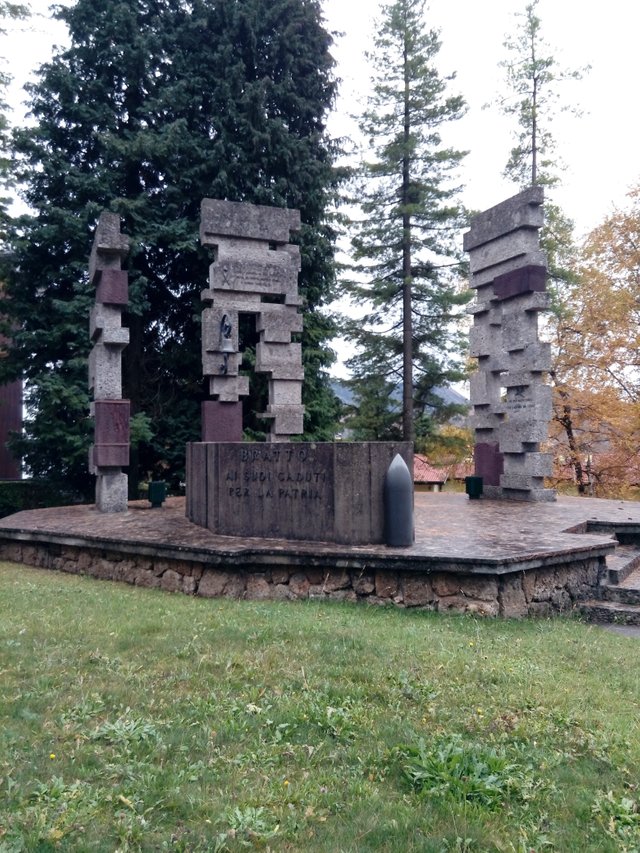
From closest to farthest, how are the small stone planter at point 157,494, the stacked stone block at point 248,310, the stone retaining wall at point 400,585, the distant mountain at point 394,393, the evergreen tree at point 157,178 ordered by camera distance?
the stone retaining wall at point 400,585 < the small stone planter at point 157,494 < the stacked stone block at point 248,310 < the evergreen tree at point 157,178 < the distant mountain at point 394,393

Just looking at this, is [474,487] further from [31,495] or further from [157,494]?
[31,495]

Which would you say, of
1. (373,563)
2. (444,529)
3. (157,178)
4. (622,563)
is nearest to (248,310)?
(444,529)

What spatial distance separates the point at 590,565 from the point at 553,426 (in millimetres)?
12714

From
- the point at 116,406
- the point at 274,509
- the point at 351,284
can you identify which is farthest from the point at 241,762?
the point at 351,284

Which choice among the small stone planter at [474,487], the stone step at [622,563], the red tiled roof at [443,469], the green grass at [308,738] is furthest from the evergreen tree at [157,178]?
the green grass at [308,738]

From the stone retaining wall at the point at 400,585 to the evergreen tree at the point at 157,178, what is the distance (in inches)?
275

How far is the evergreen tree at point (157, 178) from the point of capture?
1423 cm

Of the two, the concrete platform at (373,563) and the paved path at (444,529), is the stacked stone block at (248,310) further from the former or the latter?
the concrete platform at (373,563)

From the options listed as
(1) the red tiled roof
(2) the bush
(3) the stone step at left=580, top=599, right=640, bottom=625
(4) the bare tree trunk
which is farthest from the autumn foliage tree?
(2) the bush

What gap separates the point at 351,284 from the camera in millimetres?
19828

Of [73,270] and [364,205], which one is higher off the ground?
[364,205]

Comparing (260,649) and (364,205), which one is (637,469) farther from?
(260,649)

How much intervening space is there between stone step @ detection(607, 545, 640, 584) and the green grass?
2073mm

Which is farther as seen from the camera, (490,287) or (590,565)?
(490,287)
